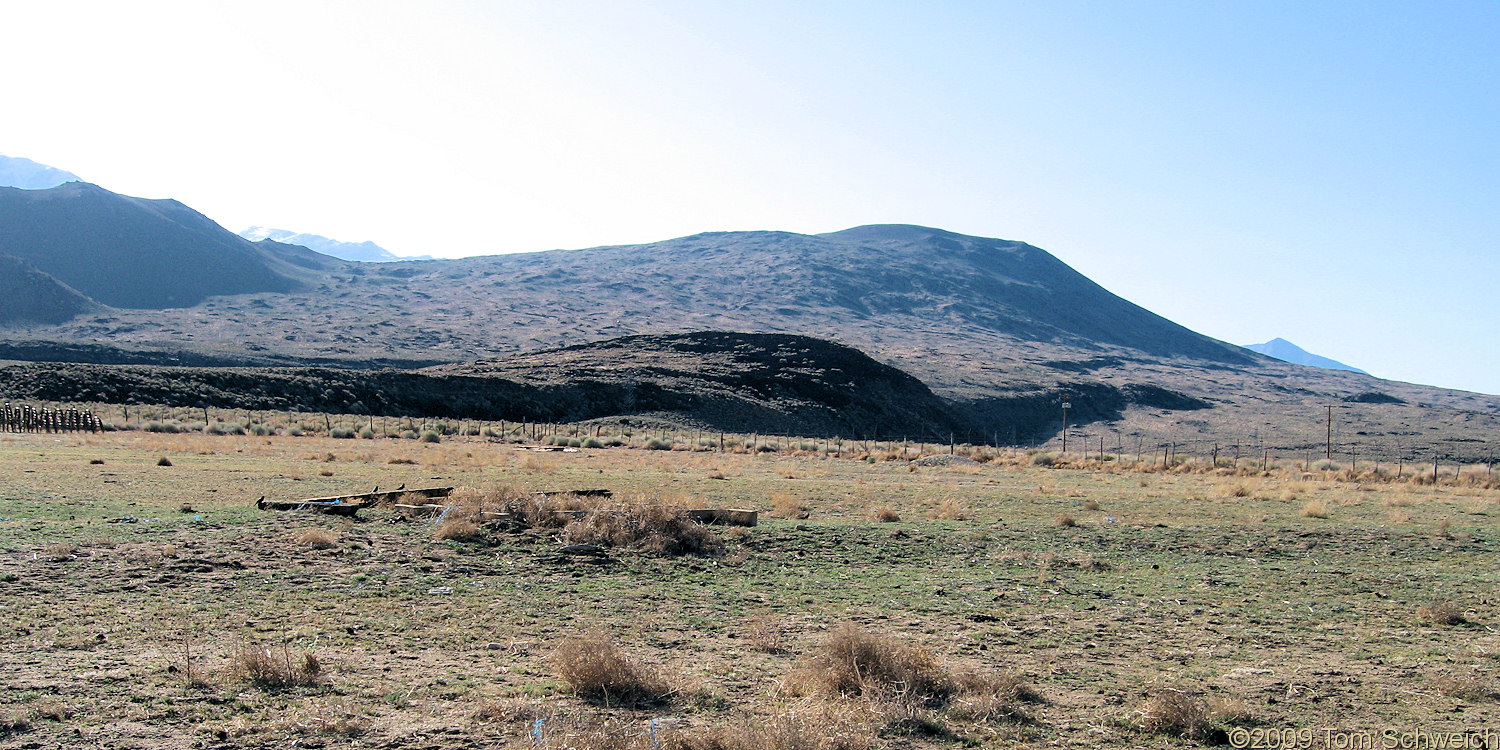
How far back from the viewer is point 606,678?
7.11m

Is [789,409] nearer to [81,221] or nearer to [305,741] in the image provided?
[305,741]

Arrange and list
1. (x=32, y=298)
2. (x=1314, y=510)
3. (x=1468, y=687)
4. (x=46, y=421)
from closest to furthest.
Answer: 1. (x=1468, y=687)
2. (x=1314, y=510)
3. (x=46, y=421)
4. (x=32, y=298)

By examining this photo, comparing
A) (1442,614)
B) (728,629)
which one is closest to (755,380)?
(1442,614)

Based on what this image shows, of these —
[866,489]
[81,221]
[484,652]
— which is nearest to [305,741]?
[484,652]

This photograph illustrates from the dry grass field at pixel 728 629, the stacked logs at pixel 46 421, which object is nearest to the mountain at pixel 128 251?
the stacked logs at pixel 46 421

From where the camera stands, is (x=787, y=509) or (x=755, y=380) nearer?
(x=787, y=509)

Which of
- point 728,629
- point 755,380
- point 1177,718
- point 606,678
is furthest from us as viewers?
point 755,380

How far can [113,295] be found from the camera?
146375 millimetres

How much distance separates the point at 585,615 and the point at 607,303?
527ft

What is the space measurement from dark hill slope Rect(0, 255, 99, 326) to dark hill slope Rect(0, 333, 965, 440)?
7091 cm

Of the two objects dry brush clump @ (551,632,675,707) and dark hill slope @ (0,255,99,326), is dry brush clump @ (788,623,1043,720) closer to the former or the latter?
dry brush clump @ (551,632,675,707)

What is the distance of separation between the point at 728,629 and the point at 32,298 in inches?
5961

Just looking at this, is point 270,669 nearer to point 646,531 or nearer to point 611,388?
point 646,531

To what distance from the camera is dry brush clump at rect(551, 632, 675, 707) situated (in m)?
7.07
